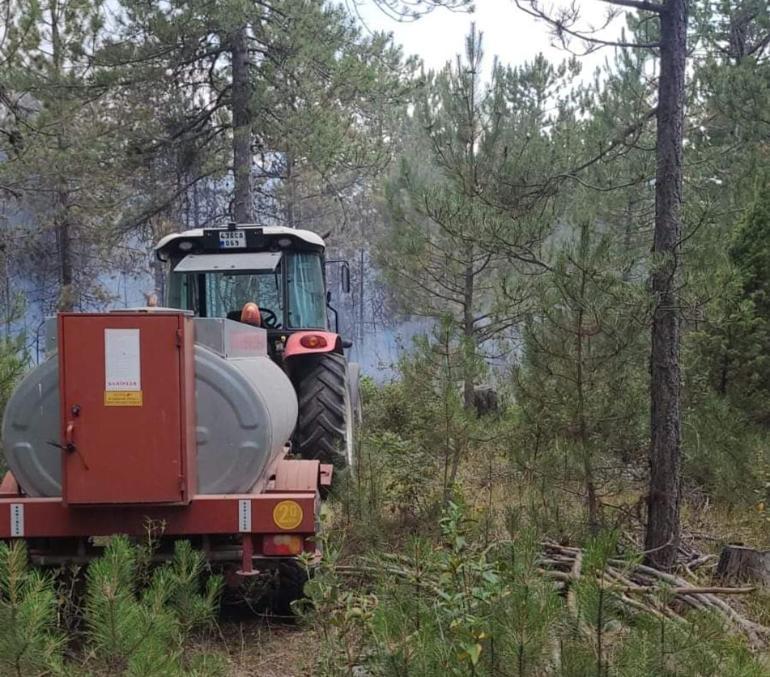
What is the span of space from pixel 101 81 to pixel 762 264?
9.55 metres

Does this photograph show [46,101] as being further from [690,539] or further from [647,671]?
[647,671]

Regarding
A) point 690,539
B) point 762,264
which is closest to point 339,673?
point 690,539

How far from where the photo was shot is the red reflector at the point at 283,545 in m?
3.85

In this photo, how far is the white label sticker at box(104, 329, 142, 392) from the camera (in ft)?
11.9

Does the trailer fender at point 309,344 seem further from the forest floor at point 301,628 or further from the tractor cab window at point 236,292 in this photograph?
the forest floor at point 301,628

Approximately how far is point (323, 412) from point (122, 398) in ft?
7.95

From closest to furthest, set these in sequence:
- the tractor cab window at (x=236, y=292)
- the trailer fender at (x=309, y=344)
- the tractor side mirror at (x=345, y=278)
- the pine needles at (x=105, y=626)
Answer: the pine needles at (x=105, y=626) → the trailer fender at (x=309, y=344) → the tractor cab window at (x=236, y=292) → the tractor side mirror at (x=345, y=278)

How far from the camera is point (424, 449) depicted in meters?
6.12

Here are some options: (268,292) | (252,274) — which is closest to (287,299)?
(268,292)

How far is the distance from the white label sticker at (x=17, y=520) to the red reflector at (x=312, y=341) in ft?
8.90

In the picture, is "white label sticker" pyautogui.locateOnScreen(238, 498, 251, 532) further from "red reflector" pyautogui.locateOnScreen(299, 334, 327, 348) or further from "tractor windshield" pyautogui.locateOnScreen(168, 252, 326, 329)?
"tractor windshield" pyautogui.locateOnScreen(168, 252, 326, 329)

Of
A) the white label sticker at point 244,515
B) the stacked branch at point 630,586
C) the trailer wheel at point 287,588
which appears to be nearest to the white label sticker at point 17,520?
the white label sticker at point 244,515

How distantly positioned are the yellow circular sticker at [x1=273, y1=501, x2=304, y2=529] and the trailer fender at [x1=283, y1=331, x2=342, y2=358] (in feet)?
7.58

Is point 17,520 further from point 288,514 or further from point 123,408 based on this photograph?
point 288,514
